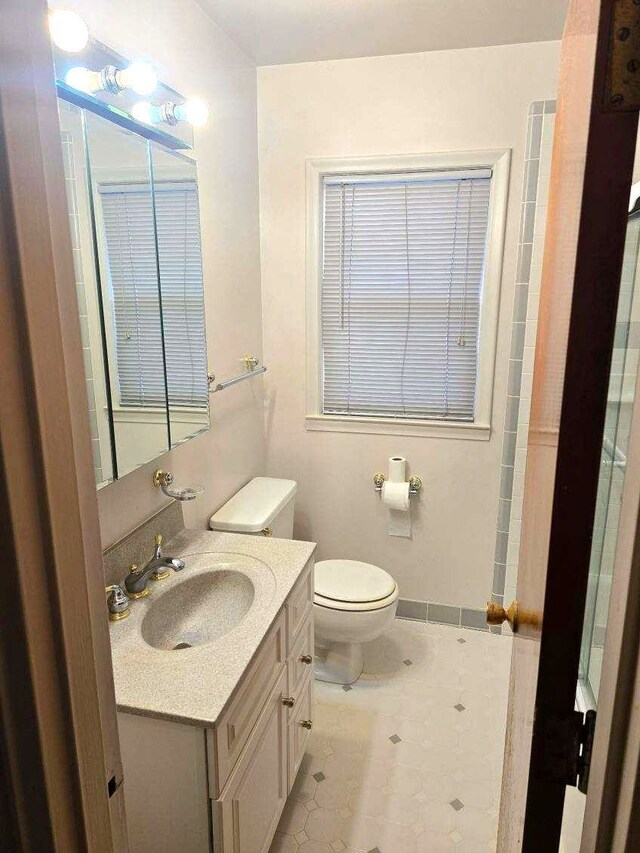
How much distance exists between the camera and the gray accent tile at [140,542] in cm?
154

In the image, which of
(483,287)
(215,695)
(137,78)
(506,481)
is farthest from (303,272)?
(215,695)

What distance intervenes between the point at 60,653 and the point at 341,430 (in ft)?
7.09

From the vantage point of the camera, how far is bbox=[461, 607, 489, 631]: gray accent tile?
2.73 meters

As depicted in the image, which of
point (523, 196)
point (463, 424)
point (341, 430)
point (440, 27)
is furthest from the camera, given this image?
point (341, 430)

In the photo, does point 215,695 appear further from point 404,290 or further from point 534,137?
point 534,137

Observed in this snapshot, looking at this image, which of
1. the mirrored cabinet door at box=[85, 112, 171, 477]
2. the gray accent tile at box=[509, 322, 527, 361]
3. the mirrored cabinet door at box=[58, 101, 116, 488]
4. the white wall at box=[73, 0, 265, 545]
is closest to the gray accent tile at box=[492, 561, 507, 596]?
the gray accent tile at box=[509, 322, 527, 361]

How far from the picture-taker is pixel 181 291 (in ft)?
5.92

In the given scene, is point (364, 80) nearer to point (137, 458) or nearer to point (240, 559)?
point (137, 458)

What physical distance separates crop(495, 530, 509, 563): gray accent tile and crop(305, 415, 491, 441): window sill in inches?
18.5

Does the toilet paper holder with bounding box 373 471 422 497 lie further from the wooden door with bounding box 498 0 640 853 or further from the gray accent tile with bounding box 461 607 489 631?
the wooden door with bounding box 498 0 640 853

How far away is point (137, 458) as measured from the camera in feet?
5.15

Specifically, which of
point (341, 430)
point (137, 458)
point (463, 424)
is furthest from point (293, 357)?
point (137, 458)

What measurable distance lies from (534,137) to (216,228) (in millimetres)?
1331

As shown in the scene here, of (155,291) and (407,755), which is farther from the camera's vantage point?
(407,755)
